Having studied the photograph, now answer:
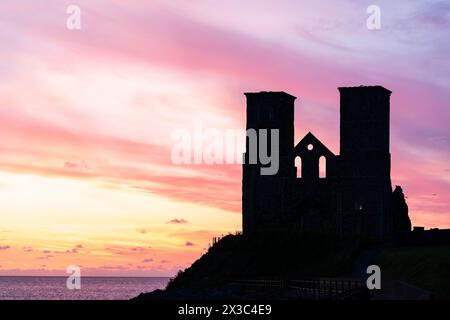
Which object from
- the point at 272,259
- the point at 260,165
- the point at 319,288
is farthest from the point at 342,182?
the point at 319,288

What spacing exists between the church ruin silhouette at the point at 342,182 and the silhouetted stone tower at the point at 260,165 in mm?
107

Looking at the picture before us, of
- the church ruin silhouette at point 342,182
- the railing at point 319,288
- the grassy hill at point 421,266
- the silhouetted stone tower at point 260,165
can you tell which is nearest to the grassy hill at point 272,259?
the grassy hill at point 421,266

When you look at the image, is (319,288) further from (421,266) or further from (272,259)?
(272,259)

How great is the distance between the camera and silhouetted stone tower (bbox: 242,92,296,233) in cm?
11462

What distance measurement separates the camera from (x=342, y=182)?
367 ft

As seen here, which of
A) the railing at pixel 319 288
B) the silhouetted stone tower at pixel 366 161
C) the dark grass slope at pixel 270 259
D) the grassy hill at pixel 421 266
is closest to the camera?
the railing at pixel 319 288

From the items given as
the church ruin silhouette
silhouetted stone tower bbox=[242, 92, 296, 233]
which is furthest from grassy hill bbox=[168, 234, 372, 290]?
silhouetted stone tower bbox=[242, 92, 296, 233]

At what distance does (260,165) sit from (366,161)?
12.2 meters

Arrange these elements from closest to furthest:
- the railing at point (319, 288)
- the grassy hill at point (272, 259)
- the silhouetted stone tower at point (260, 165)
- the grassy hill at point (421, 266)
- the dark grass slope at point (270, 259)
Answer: the railing at point (319, 288), the grassy hill at point (421, 266), the dark grass slope at point (270, 259), the grassy hill at point (272, 259), the silhouetted stone tower at point (260, 165)

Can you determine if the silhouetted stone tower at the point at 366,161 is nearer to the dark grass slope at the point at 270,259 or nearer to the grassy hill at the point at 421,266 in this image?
the dark grass slope at the point at 270,259

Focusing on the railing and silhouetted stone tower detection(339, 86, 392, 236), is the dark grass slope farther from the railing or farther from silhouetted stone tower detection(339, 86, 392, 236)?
the railing

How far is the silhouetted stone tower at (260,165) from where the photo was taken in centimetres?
11462

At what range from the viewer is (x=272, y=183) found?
115500 millimetres
